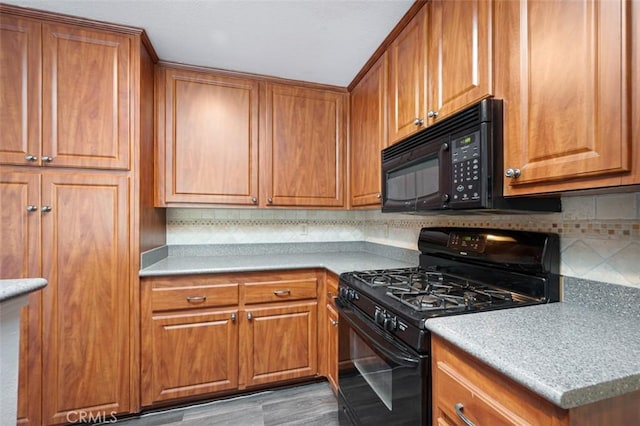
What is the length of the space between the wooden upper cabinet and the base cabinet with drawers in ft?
4.78

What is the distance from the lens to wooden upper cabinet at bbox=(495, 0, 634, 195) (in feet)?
2.34

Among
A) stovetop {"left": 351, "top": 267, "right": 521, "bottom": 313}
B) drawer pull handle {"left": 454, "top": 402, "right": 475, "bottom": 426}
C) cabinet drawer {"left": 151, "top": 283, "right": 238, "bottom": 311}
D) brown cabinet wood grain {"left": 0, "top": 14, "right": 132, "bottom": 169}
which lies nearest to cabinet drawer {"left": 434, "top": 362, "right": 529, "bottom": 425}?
drawer pull handle {"left": 454, "top": 402, "right": 475, "bottom": 426}

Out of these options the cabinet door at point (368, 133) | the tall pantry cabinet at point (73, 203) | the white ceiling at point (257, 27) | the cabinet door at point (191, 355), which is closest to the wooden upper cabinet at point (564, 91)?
the white ceiling at point (257, 27)

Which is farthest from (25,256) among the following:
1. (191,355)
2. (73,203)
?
(191,355)

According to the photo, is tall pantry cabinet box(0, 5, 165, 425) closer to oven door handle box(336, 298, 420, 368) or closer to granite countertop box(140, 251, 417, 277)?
granite countertop box(140, 251, 417, 277)

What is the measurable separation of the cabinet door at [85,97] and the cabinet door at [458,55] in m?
1.69

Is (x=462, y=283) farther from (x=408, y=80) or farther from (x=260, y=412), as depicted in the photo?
(x=260, y=412)

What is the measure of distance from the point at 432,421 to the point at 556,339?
45 centimetres

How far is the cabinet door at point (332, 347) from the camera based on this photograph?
5.98 feet

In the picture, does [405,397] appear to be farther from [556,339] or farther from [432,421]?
[556,339]

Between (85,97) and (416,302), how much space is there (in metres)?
2.02

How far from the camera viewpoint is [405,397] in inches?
39.4

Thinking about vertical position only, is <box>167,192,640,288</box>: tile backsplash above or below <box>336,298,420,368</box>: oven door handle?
above

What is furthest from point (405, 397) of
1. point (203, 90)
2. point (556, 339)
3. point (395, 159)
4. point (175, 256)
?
point (203, 90)
